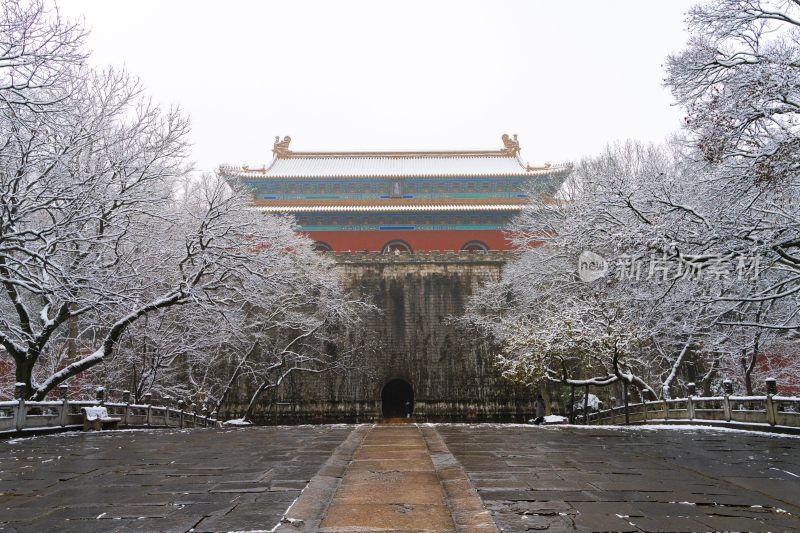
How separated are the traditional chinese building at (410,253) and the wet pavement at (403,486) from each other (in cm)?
1336

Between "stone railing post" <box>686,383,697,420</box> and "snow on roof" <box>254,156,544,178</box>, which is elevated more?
"snow on roof" <box>254,156,544,178</box>

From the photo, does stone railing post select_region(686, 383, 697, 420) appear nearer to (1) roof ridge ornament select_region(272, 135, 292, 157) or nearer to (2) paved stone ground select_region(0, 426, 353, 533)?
(2) paved stone ground select_region(0, 426, 353, 533)

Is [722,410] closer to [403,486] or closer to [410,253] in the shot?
[403,486]

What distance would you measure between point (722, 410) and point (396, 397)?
47.3 ft

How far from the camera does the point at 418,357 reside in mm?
21875

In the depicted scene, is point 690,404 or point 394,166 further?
point 394,166

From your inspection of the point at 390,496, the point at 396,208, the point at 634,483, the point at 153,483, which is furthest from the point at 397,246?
the point at 390,496

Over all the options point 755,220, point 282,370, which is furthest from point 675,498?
point 282,370

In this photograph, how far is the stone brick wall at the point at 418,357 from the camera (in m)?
20.8

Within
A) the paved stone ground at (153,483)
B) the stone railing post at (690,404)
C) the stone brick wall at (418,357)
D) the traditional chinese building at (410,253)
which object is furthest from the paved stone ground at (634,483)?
the traditional chinese building at (410,253)

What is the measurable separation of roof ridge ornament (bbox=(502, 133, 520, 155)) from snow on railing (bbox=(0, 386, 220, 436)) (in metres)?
22.4

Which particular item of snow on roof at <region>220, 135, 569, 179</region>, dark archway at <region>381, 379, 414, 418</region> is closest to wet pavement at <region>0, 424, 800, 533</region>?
dark archway at <region>381, 379, 414, 418</region>

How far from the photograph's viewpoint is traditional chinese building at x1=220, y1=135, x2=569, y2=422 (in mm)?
21062

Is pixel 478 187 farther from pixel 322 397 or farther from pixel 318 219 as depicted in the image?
pixel 322 397
